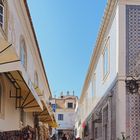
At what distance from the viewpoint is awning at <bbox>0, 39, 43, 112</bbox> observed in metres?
5.98

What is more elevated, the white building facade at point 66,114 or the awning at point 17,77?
the awning at point 17,77

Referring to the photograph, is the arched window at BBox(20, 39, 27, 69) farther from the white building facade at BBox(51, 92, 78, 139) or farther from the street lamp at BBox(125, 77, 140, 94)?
the white building facade at BBox(51, 92, 78, 139)

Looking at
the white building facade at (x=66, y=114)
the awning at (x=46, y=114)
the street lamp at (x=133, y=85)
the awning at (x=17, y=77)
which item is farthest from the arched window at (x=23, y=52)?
the white building facade at (x=66, y=114)

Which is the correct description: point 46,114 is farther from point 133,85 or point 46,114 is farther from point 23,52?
point 133,85

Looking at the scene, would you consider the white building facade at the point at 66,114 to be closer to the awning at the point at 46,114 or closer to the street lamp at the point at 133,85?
the awning at the point at 46,114

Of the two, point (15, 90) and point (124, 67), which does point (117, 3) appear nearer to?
point (124, 67)

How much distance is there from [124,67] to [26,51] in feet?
11.6

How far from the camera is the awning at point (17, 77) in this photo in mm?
5984

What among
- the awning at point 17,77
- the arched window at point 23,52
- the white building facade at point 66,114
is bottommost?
A: the white building facade at point 66,114

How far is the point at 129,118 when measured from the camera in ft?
42.8

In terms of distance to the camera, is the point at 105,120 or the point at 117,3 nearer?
the point at 117,3

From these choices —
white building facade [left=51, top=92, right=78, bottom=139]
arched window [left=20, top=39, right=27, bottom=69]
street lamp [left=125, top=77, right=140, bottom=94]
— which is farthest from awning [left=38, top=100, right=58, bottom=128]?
white building facade [left=51, top=92, right=78, bottom=139]

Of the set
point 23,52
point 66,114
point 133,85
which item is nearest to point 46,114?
point 23,52

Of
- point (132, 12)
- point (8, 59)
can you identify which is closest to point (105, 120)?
point (132, 12)
